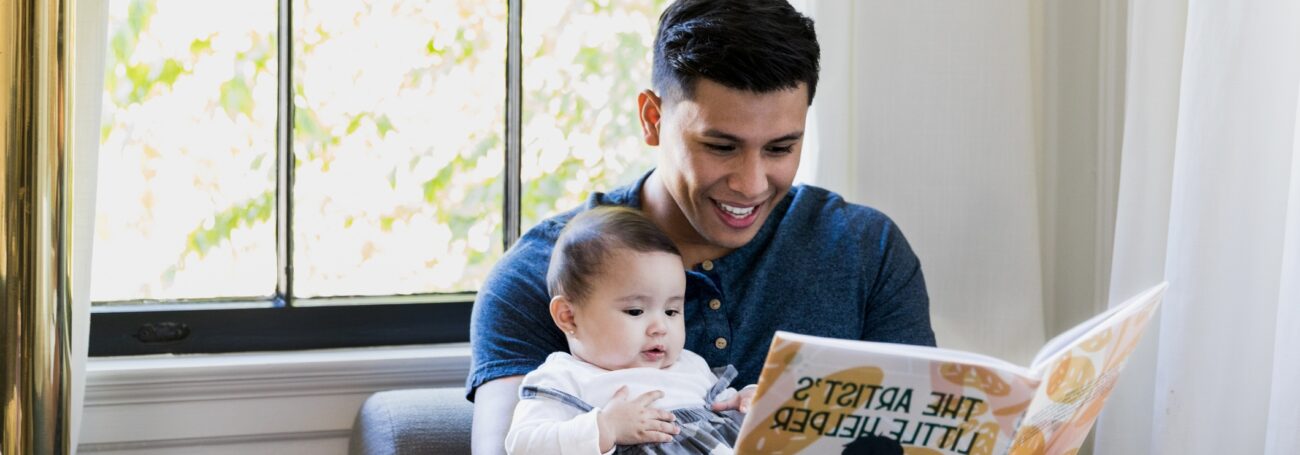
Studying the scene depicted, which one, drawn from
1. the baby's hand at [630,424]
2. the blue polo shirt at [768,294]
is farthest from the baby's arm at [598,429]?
the blue polo shirt at [768,294]

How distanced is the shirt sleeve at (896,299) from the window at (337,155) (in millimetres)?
718

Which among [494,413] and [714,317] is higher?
[714,317]

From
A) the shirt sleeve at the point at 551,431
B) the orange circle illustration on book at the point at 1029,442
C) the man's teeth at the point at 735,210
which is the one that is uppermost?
the man's teeth at the point at 735,210

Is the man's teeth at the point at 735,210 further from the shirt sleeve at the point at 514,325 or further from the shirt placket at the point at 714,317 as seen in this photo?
the shirt sleeve at the point at 514,325

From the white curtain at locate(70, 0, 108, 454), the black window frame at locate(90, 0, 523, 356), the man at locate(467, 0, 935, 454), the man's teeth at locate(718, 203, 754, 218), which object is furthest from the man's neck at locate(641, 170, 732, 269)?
the white curtain at locate(70, 0, 108, 454)

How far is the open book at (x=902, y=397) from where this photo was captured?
122 centimetres

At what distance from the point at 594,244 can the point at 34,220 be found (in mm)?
731

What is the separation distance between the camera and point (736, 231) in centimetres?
179

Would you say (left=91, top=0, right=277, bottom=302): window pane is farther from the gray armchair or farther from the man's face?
the man's face

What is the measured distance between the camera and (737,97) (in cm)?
172

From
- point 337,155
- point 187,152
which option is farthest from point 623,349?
point 187,152

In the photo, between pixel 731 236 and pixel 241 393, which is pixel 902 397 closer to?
pixel 731 236

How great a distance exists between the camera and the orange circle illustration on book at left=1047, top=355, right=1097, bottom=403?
1258 mm

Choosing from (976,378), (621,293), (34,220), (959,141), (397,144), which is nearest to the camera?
(976,378)
